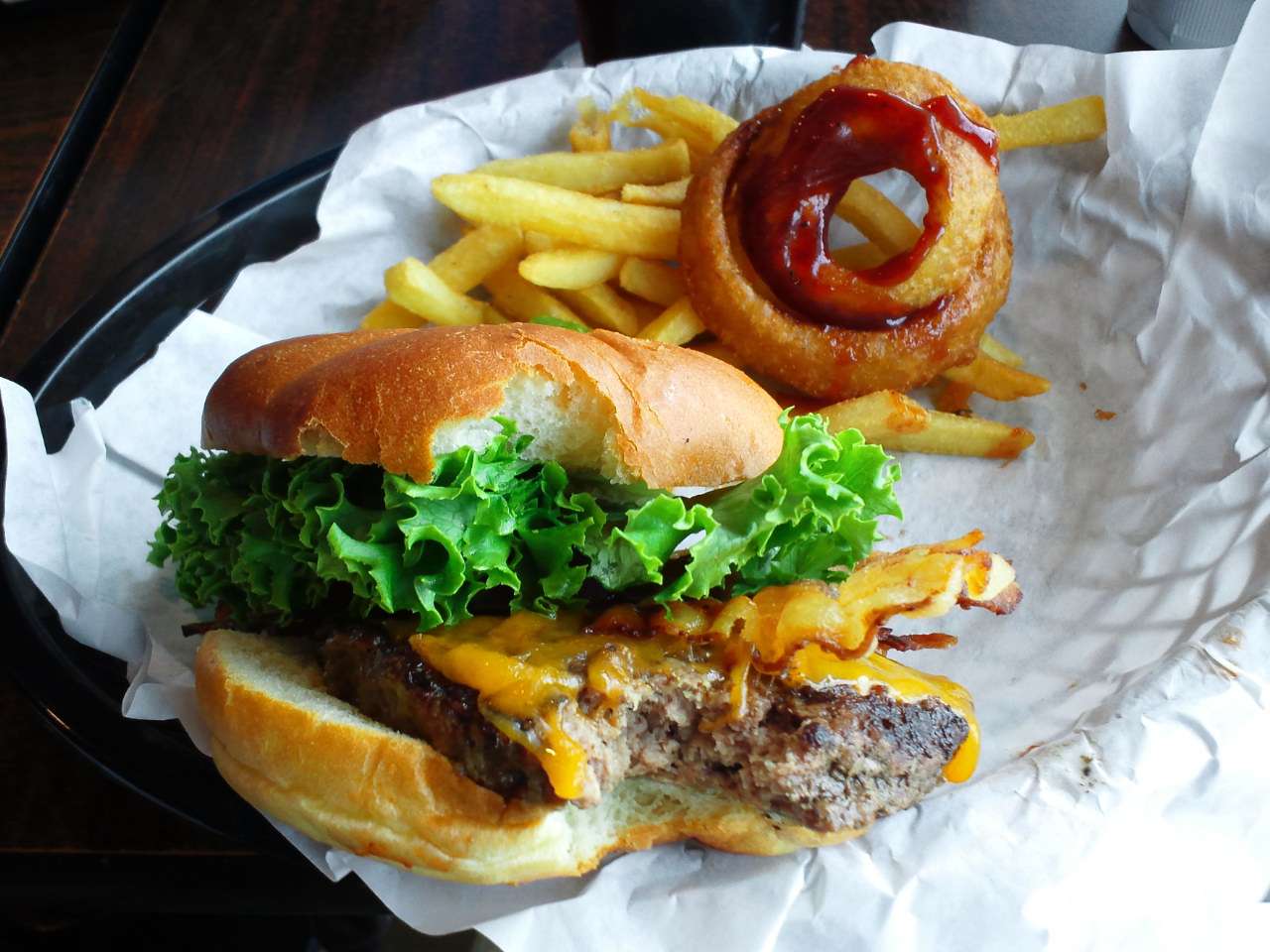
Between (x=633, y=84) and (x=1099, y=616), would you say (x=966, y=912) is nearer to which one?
(x=1099, y=616)

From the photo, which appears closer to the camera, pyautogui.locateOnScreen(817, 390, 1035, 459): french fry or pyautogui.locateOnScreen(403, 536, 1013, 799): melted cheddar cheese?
pyautogui.locateOnScreen(403, 536, 1013, 799): melted cheddar cheese

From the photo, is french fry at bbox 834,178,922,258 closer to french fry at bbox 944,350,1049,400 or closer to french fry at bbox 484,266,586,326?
french fry at bbox 944,350,1049,400

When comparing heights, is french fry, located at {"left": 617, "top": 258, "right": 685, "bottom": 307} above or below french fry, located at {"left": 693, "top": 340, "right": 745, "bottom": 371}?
above

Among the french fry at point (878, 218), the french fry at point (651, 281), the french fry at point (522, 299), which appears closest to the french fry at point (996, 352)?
the french fry at point (878, 218)

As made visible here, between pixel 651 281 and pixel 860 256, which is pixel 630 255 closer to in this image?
pixel 651 281

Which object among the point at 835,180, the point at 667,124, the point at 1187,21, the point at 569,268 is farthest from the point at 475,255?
the point at 1187,21

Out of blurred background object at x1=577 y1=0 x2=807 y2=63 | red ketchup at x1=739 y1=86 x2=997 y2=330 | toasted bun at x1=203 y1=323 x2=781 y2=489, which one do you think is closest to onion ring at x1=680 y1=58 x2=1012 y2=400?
red ketchup at x1=739 y1=86 x2=997 y2=330

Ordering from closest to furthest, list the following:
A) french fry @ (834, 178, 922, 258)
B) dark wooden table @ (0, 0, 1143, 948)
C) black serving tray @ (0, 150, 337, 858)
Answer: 1. black serving tray @ (0, 150, 337, 858)
2. french fry @ (834, 178, 922, 258)
3. dark wooden table @ (0, 0, 1143, 948)
